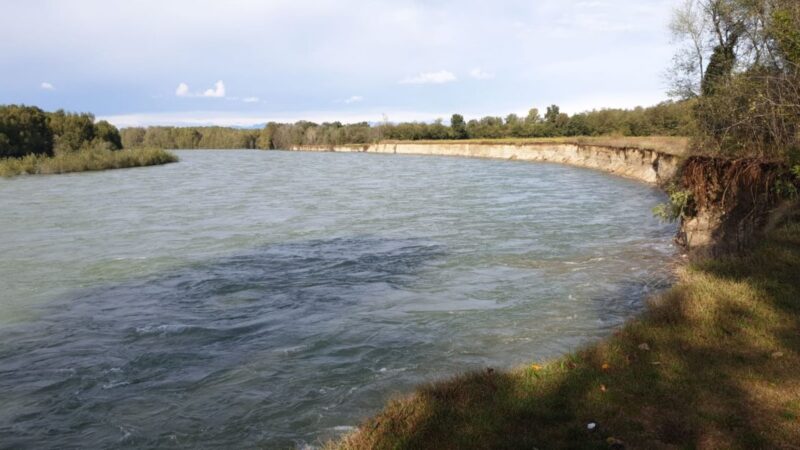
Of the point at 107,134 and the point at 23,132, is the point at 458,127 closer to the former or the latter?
the point at 107,134

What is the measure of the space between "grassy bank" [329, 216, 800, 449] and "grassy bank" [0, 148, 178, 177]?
6264 centimetres

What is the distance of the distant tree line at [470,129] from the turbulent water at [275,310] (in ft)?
56.6

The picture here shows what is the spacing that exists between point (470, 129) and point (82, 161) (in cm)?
8382

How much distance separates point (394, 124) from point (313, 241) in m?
134

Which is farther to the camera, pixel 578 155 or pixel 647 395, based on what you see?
pixel 578 155

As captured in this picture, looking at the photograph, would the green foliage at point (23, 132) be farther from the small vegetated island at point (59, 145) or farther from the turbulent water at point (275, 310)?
the turbulent water at point (275, 310)

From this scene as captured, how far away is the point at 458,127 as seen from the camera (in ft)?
429

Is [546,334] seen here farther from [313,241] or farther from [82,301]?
[313,241]

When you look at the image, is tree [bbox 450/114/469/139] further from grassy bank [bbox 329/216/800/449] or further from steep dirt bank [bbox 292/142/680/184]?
grassy bank [bbox 329/216/800/449]

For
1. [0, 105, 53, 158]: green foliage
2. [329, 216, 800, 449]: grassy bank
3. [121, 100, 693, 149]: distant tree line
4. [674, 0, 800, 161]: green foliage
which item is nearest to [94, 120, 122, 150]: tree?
[0, 105, 53, 158]: green foliage

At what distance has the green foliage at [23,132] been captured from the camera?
6656 cm

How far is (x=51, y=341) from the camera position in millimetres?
9625

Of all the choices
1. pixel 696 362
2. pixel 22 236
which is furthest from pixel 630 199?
pixel 22 236

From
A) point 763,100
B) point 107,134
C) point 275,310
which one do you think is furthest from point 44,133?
point 763,100
